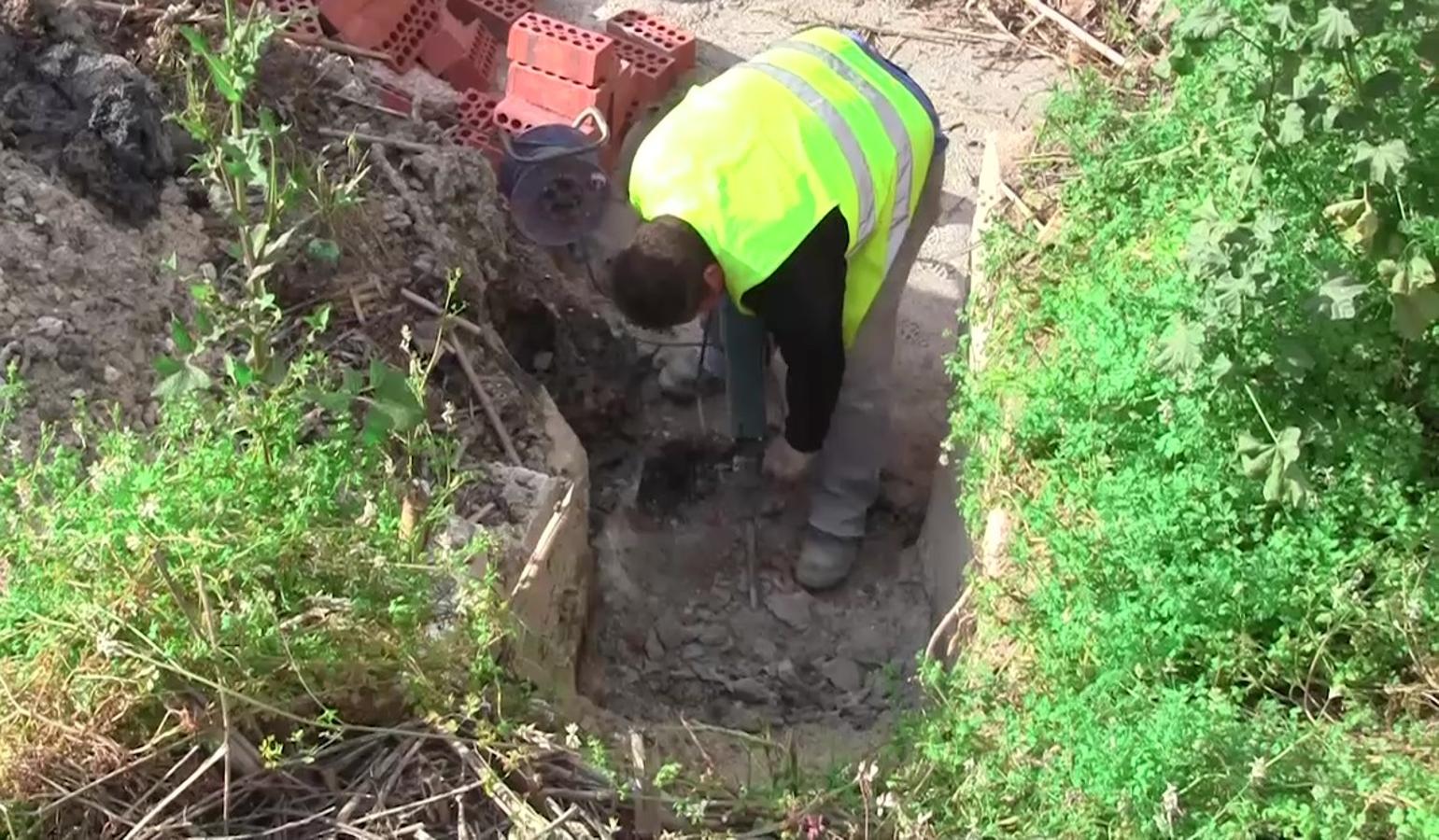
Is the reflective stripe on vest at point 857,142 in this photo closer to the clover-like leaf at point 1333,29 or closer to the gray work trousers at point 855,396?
the gray work trousers at point 855,396

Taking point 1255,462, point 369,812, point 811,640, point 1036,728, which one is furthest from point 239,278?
point 1255,462

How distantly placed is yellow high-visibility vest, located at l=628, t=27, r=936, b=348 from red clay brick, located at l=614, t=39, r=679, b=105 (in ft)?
4.73

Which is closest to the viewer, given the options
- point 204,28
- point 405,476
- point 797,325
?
point 405,476

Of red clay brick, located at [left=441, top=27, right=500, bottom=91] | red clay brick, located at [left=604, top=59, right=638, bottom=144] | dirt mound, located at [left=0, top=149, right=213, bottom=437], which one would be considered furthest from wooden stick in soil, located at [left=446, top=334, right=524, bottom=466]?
red clay brick, located at [left=441, top=27, right=500, bottom=91]

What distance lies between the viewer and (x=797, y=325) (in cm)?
402

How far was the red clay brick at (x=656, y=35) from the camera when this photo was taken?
5.91 metres

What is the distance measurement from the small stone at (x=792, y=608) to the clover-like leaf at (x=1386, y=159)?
238 centimetres

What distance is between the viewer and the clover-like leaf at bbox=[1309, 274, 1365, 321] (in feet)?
9.25

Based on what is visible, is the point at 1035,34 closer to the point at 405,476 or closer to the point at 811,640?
the point at 811,640

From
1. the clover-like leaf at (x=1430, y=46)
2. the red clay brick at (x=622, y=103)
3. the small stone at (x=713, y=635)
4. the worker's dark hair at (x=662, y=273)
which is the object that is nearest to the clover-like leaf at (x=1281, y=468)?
the clover-like leaf at (x=1430, y=46)

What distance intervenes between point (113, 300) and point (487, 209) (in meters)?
1.33

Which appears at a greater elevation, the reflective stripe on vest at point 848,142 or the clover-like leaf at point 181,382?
the clover-like leaf at point 181,382

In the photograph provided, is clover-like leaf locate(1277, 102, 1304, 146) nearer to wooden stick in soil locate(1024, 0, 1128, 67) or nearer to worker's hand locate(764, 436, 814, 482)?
wooden stick in soil locate(1024, 0, 1128, 67)

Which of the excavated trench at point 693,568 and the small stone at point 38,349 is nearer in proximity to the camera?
the small stone at point 38,349
